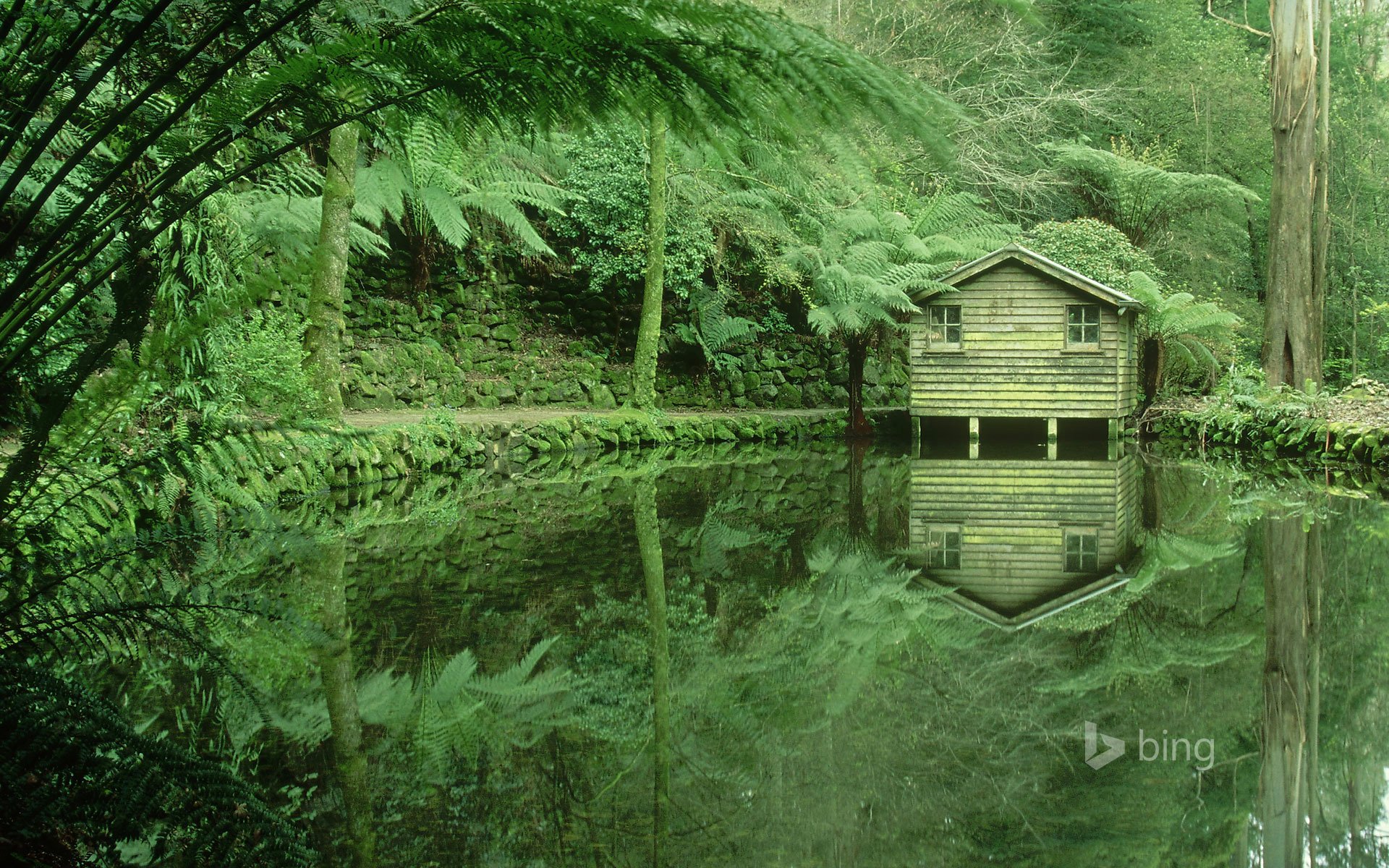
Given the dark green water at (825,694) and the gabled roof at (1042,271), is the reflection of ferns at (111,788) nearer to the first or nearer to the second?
the dark green water at (825,694)

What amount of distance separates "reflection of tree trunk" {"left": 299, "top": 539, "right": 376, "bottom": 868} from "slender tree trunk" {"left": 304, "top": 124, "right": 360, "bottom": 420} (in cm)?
388

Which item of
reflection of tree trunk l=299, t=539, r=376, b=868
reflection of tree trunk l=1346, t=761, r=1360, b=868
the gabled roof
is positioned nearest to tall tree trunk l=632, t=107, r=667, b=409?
the gabled roof

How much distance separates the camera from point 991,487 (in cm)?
911

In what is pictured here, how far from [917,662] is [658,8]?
2549 millimetres

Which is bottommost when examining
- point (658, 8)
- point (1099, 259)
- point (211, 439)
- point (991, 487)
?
point (991, 487)

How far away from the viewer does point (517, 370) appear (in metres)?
14.7

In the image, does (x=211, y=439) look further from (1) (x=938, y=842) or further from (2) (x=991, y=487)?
(2) (x=991, y=487)

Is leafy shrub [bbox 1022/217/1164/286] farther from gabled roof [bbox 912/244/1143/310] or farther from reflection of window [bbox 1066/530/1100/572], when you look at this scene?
reflection of window [bbox 1066/530/1100/572]

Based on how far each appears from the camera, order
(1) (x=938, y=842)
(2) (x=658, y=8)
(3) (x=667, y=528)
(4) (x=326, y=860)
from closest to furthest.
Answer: (2) (x=658, y=8)
(4) (x=326, y=860)
(1) (x=938, y=842)
(3) (x=667, y=528)

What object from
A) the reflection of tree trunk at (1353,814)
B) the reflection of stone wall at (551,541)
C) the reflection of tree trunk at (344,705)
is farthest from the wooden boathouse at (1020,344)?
the reflection of tree trunk at (1353,814)

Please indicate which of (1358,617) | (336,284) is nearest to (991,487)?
(1358,617)

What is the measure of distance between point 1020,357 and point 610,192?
20.1ft

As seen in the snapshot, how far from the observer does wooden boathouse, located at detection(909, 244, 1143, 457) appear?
14195 mm

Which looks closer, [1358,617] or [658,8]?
[658,8]
